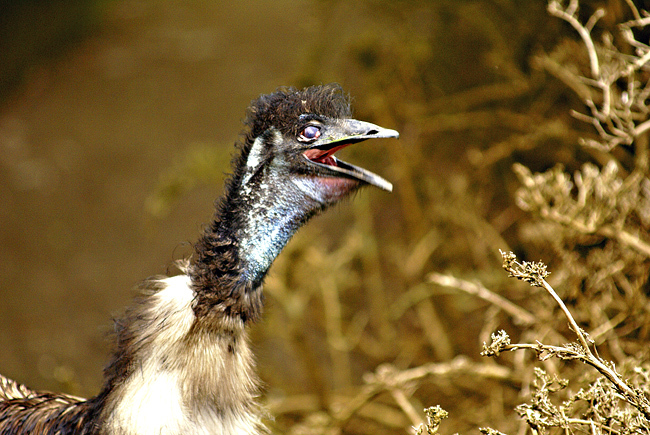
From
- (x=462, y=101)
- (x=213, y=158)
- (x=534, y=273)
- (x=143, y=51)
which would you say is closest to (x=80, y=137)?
(x=143, y=51)

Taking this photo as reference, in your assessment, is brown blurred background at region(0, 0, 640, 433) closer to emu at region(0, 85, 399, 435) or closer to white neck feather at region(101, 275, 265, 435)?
emu at region(0, 85, 399, 435)

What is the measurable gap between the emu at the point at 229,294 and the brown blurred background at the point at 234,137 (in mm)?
165

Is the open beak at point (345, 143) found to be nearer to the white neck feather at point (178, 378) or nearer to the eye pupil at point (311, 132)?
the eye pupil at point (311, 132)

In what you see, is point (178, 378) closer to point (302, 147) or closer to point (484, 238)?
point (302, 147)

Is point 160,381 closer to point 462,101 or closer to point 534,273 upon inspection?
point 534,273

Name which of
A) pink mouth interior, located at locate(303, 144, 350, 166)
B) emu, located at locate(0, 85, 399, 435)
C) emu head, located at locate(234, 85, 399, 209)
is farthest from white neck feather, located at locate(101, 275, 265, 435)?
pink mouth interior, located at locate(303, 144, 350, 166)

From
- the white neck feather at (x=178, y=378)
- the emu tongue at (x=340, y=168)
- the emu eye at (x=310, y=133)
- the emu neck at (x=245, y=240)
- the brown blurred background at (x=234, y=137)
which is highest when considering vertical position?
the brown blurred background at (x=234, y=137)

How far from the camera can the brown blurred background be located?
403 cm

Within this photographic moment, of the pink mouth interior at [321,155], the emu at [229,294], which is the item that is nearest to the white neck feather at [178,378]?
the emu at [229,294]

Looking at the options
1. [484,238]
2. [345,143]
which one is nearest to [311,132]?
[345,143]

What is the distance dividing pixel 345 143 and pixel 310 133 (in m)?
0.11

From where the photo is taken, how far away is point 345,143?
2008 millimetres

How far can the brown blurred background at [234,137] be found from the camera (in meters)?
4.03

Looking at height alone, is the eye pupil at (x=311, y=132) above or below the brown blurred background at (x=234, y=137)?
below
